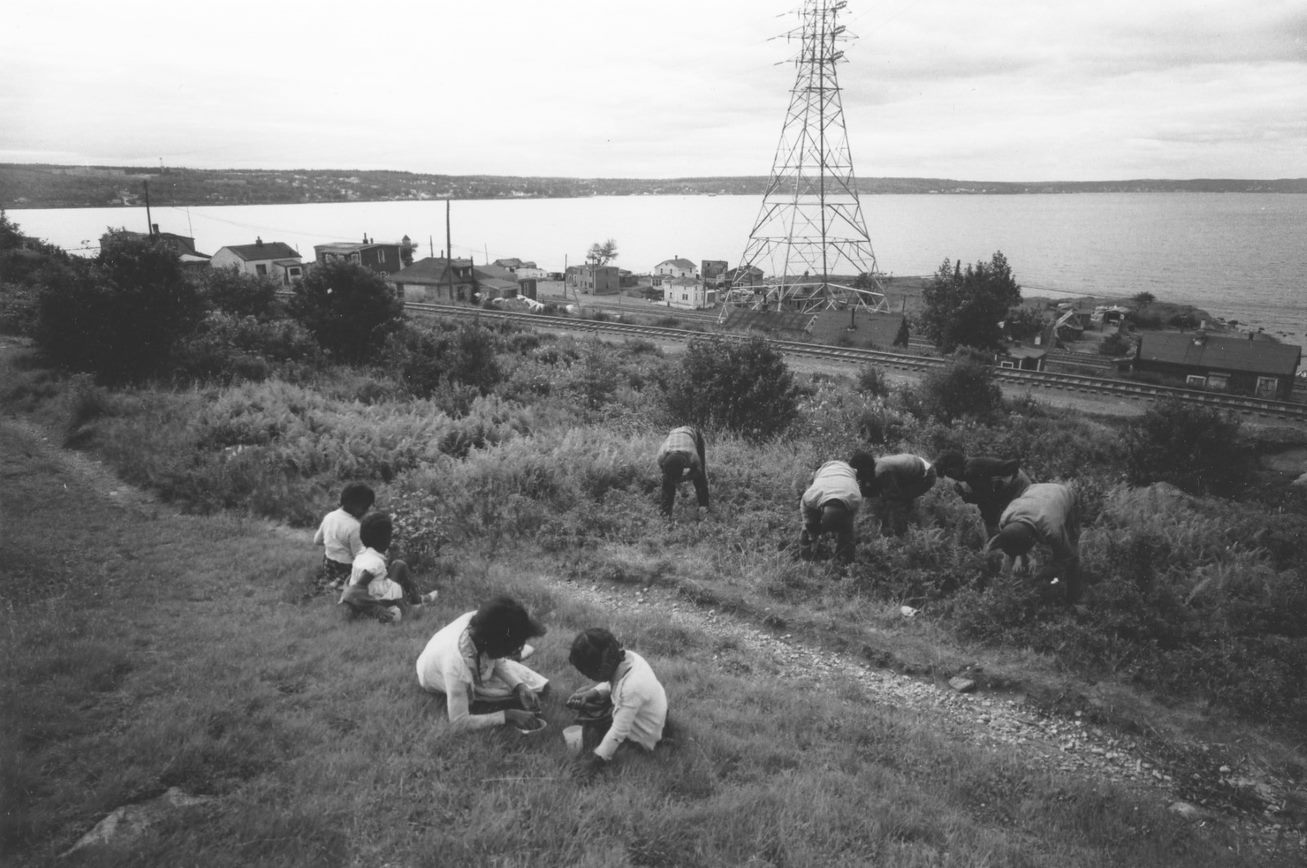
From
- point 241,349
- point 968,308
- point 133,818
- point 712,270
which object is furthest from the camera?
point 712,270

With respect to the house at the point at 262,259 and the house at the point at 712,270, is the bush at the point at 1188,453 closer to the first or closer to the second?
the house at the point at 262,259

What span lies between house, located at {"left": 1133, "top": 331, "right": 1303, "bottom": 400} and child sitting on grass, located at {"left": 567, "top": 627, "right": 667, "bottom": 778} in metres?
39.5

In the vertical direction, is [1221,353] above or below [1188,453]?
above

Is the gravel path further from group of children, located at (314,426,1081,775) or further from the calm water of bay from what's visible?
the calm water of bay

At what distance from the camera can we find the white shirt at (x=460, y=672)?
4.59 metres

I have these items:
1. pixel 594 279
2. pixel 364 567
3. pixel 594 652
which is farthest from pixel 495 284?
pixel 594 652

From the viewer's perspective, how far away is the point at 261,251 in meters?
61.2

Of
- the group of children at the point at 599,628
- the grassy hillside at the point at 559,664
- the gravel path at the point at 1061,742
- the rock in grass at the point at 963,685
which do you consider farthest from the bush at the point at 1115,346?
the gravel path at the point at 1061,742

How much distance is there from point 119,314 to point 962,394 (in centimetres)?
2480

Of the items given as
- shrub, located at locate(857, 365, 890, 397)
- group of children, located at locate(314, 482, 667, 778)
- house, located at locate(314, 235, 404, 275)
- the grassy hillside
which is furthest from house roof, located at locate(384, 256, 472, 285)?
group of children, located at locate(314, 482, 667, 778)

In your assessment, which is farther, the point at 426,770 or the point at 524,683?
the point at 524,683

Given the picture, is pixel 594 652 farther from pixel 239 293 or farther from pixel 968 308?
pixel 968 308

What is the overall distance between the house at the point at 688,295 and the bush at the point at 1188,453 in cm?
4952

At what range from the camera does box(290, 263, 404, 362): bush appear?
76.5ft
